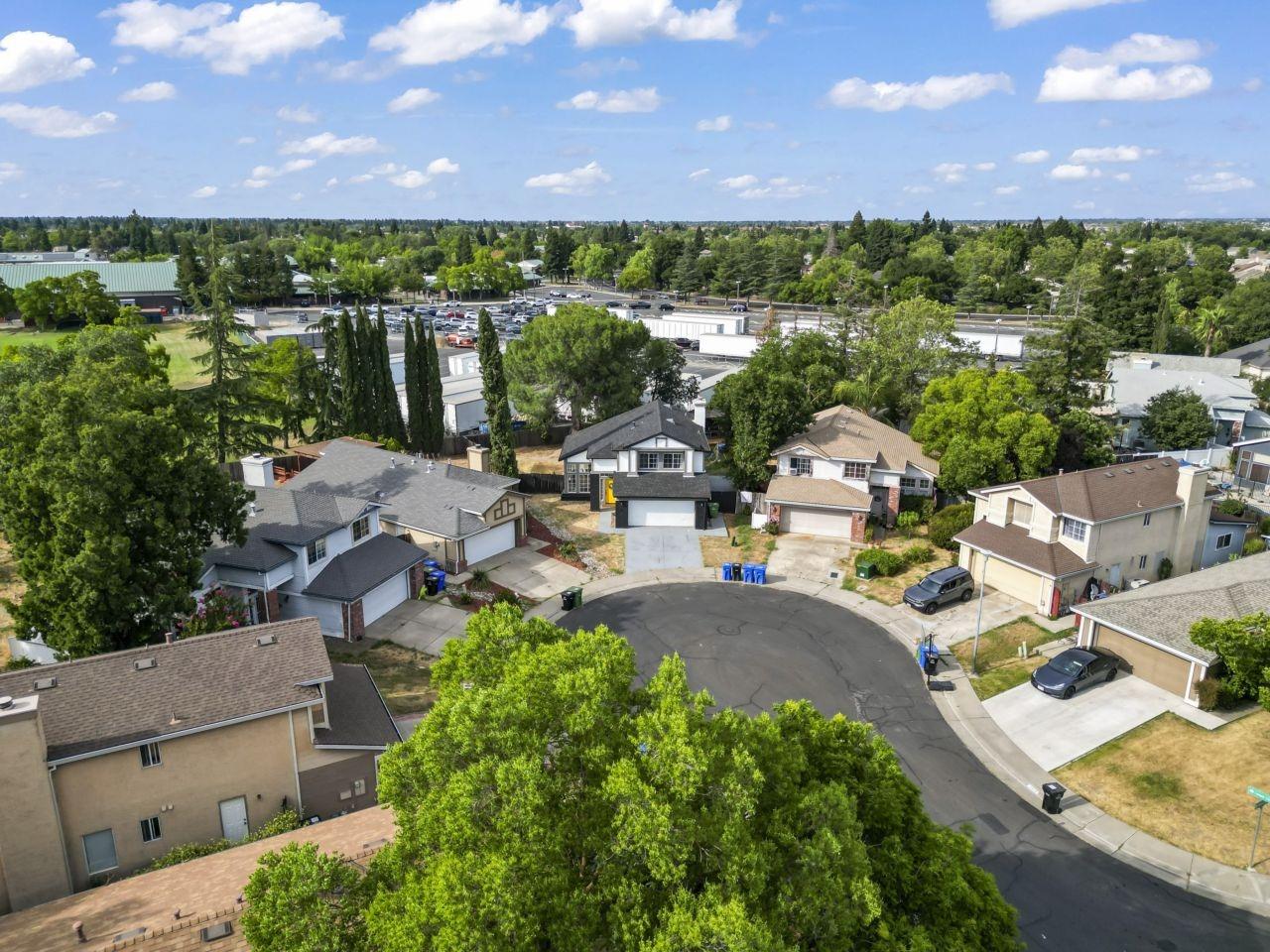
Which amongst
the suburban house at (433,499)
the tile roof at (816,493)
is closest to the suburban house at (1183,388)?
the tile roof at (816,493)

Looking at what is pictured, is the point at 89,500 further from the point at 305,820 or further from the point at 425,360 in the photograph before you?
the point at 425,360

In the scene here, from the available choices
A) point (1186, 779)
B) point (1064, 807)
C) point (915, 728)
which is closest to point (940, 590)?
point (915, 728)

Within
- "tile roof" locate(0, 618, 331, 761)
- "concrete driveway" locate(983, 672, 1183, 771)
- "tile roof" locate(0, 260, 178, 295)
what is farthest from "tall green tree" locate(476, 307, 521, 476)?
"tile roof" locate(0, 260, 178, 295)

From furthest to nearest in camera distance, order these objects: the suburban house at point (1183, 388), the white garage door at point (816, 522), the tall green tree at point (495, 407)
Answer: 1. the suburban house at point (1183, 388)
2. the tall green tree at point (495, 407)
3. the white garage door at point (816, 522)

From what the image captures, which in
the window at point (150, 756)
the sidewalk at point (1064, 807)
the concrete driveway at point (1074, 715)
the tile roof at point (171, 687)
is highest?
the tile roof at point (171, 687)

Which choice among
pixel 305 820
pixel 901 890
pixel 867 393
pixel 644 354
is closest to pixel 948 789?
pixel 901 890

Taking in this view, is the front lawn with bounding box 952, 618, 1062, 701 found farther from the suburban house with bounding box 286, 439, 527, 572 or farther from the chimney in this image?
the chimney

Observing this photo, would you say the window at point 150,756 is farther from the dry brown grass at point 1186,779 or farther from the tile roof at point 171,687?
the dry brown grass at point 1186,779
